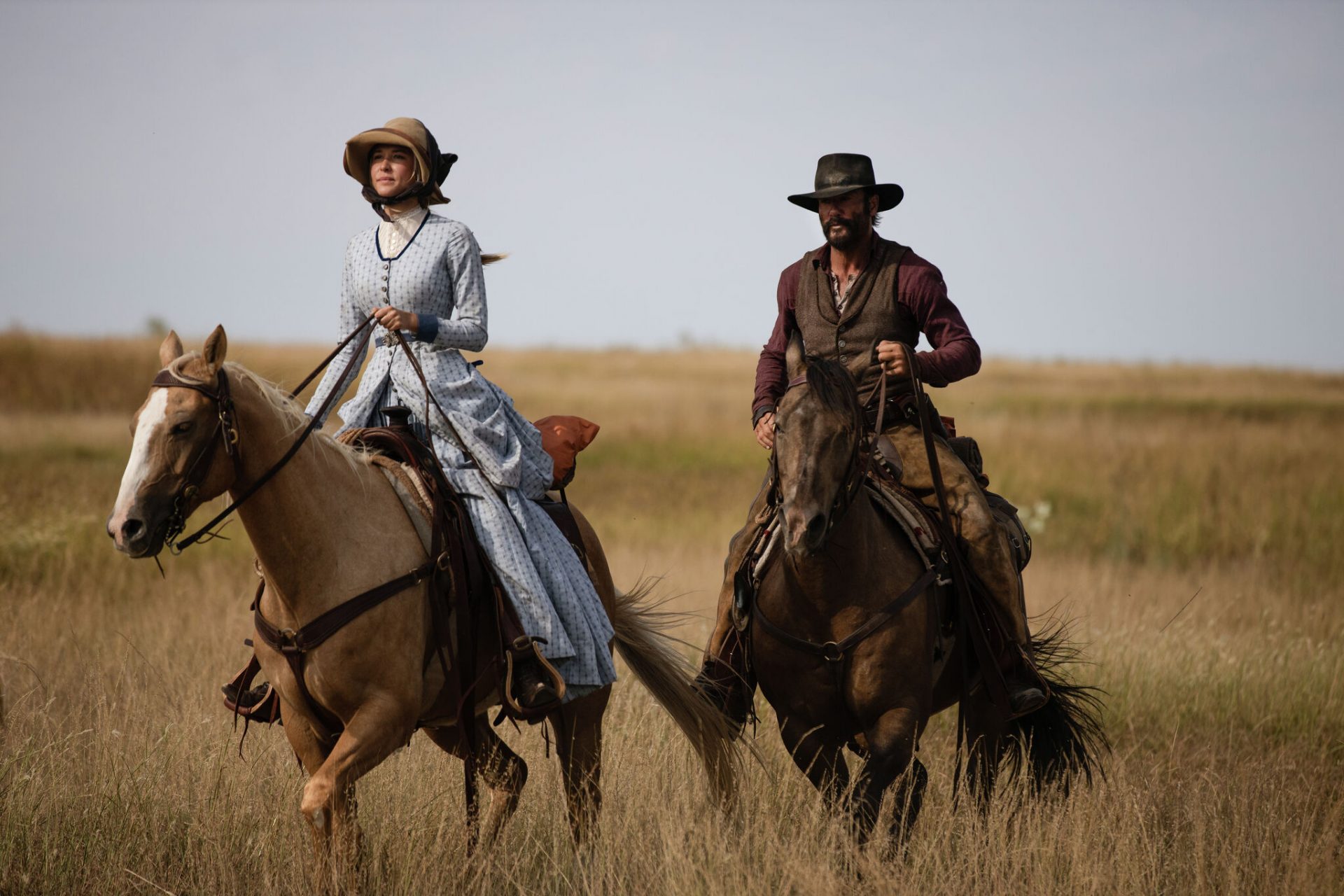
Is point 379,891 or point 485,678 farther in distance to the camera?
point 485,678

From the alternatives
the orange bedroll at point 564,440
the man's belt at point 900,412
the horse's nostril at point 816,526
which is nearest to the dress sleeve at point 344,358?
the orange bedroll at point 564,440

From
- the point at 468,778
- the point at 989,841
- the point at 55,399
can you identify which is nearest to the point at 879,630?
the point at 989,841

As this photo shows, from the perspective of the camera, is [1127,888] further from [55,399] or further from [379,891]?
[55,399]

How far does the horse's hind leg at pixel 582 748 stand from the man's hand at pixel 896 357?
1.95 m

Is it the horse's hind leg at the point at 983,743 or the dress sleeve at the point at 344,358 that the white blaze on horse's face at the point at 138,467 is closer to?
the dress sleeve at the point at 344,358

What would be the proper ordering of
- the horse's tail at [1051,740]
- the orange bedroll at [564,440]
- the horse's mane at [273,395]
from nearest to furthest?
the horse's mane at [273,395]
the orange bedroll at [564,440]
the horse's tail at [1051,740]

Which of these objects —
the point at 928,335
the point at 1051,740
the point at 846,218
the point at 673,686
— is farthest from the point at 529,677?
the point at 1051,740

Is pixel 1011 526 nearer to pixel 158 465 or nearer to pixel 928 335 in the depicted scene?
pixel 928 335

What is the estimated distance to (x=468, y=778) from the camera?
4883mm

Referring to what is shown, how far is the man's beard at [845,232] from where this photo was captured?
5652 mm

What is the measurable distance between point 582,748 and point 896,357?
2.27 m

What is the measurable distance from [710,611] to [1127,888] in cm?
645

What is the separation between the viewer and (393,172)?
5121 mm

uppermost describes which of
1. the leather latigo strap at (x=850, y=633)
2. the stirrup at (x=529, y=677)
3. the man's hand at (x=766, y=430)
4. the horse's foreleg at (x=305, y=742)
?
the man's hand at (x=766, y=430)
